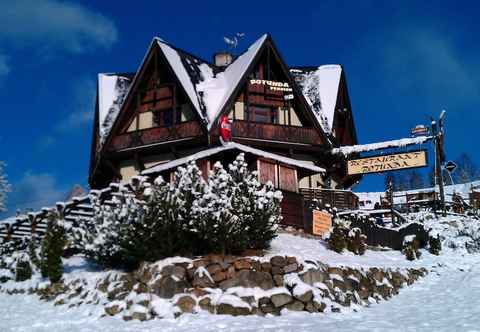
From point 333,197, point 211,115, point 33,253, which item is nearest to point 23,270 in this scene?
point 33,253

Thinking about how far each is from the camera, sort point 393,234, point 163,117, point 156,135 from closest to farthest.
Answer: point 393,234 → point 156,135 → point 163,117

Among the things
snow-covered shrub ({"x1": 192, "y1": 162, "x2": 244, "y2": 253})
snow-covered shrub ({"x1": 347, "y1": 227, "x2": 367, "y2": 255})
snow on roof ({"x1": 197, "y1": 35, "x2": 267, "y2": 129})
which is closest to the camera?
snow-covered shrub ({"x1": 192, "y1": 162, "x2": 244, "y2": 253})

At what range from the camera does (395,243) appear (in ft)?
74.6

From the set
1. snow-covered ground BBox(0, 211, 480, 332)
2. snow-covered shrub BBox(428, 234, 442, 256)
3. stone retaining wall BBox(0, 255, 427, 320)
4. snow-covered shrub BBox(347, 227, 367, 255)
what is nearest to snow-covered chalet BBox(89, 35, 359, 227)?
snow-covered shrub BBox(428, 234, 442, 256)

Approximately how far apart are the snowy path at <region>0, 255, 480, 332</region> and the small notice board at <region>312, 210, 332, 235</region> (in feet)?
19.7

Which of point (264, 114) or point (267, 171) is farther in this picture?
point (264, 114)

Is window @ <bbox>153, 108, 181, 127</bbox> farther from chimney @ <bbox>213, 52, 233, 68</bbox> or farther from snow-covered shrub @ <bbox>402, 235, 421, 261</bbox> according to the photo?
snow-covered shrub @ <bbox>402, 235, 421, 261</bbox>

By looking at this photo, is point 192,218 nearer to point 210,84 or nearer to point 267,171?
point 267,171

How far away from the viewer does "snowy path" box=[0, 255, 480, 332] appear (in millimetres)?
10617

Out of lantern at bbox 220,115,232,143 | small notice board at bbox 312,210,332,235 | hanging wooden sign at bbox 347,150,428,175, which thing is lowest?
small notice board at bbox 312,210,332,235

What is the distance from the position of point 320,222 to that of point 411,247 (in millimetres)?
3553

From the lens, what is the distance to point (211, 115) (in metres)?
28.6

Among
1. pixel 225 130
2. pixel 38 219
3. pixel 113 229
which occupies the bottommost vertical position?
pixel 113 229

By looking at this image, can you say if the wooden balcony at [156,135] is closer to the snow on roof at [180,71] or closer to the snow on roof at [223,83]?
the snow on roof at [180,71]
